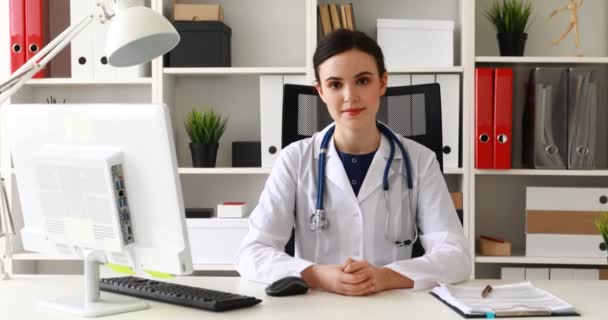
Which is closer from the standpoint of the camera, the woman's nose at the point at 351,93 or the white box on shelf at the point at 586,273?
the woman's nose at the point at 351,93

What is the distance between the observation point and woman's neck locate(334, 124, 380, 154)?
6.50 feet

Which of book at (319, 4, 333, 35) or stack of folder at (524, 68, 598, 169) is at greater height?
book at (319, 4, 333, 35)

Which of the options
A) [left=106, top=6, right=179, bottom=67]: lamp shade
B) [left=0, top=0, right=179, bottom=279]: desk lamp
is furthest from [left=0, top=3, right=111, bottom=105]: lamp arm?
[left=106, top=6, right=179, bottom=67]: lamp shade

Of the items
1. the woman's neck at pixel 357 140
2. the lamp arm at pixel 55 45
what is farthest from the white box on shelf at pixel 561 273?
the lamp arm at pixel 55 45

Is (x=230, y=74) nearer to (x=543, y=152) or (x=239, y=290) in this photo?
(x=543, y=152)

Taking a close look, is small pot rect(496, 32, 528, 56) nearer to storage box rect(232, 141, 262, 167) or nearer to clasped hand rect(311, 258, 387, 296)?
storage box rect(232, 141, 262, 167)

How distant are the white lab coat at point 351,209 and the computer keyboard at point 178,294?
33cm

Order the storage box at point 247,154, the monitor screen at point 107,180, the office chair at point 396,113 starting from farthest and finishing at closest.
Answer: the storage box at point 247,154 < the office chair at point 396,113 < the monitor screen at point 107,180

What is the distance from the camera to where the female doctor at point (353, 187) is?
6.27ft

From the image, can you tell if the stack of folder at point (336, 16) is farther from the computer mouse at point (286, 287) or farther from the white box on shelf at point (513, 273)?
the computer mouse at point (286, 287)

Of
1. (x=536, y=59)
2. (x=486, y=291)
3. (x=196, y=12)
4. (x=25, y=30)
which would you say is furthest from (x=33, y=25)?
(x=486, y=291)

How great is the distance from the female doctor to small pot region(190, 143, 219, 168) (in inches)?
44.3

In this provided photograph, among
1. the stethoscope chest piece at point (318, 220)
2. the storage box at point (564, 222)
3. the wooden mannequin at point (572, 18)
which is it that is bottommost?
the storage box at point (564, 222)

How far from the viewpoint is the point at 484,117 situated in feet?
9.59
